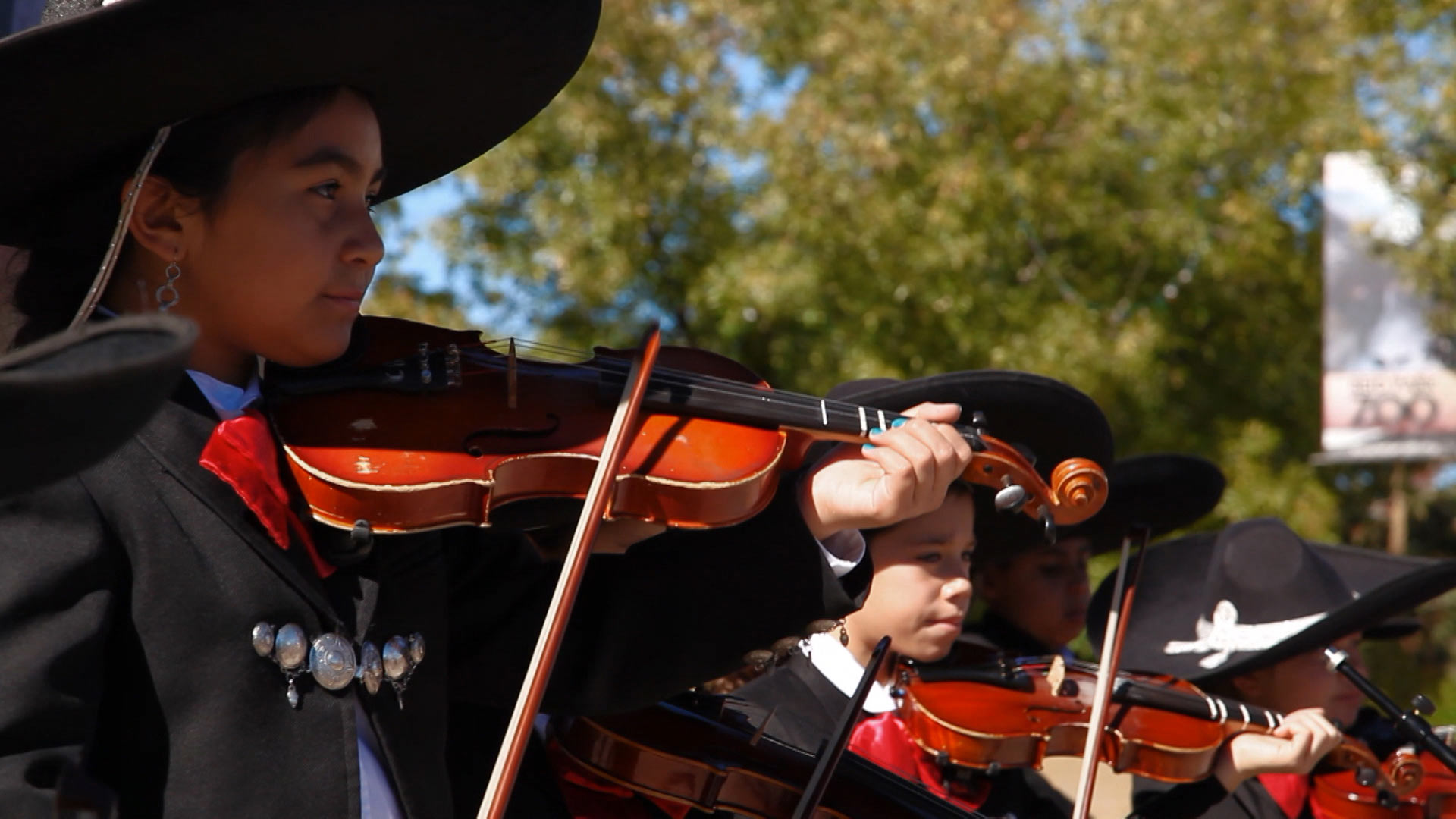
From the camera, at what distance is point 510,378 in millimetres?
2131

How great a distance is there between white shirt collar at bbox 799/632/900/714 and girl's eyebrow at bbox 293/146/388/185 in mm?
1568

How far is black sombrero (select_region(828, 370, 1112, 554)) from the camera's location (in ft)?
10.2

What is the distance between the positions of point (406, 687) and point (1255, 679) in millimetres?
2913

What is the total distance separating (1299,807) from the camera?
3947 mm

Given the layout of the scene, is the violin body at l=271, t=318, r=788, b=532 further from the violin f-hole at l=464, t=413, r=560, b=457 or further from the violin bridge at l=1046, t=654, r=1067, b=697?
the violin bridge at l=1046, t=654, r=1067, b=697

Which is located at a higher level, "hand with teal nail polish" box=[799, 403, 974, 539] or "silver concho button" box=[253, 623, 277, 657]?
"hand with teal nail polish" box=[799, 403, 974, 539]

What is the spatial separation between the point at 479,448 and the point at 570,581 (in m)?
0.25

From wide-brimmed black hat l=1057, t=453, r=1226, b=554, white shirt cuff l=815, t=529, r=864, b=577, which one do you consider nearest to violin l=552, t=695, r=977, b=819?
white shirt cuff l=815, t=529, r=864, b=577

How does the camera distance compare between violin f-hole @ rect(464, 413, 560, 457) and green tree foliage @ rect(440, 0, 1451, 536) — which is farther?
green tree foliage @ rect(440, 0, 1451, 536)

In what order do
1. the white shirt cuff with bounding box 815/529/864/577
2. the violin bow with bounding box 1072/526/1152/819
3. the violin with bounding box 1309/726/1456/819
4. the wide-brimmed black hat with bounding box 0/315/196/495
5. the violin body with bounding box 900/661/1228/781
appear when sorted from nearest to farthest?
the wide-brimmed black hat with bounding box 0/315/196/495, the white shirt cuff with bounding box 815/529/864/577, the violin bow with bounding box 1072/526/1152/819, the violin body with bounding box 900/661/1228/781, the violin with bounding box 1309/726/1456/819

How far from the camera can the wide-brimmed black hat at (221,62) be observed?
1.77 meters

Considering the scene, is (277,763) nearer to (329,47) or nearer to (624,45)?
(329,47)

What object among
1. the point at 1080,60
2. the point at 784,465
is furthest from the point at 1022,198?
the point at 784,465

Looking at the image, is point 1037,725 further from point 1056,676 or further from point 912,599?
point 912,599
